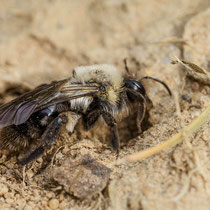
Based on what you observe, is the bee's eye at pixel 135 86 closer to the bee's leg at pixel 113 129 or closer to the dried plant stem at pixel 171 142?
the bee's leg at pixel 113 129

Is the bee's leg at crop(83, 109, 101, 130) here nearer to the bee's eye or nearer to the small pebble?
the bee's eye

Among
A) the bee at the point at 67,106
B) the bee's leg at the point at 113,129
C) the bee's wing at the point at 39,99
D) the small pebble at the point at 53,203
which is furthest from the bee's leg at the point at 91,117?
the small pebble at the point at 53,203

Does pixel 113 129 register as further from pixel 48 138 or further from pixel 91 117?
pixel 48 138

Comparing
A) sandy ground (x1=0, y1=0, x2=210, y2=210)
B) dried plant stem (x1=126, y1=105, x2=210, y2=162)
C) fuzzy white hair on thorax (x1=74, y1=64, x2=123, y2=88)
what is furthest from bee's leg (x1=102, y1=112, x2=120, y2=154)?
fuzzy white hair on thorax (x1=74, y1=64, x2=123, y2=88)

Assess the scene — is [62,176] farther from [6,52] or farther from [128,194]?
[6,52]

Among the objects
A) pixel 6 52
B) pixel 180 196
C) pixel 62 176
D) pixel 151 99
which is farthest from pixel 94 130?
pixel 6 52

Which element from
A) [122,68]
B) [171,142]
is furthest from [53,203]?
[122,68]
